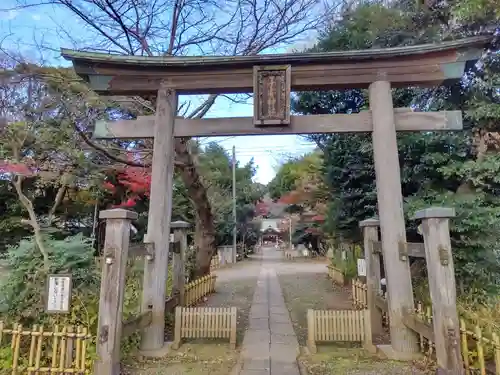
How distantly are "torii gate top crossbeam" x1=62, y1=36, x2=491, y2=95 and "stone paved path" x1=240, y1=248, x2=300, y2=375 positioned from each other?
377cm

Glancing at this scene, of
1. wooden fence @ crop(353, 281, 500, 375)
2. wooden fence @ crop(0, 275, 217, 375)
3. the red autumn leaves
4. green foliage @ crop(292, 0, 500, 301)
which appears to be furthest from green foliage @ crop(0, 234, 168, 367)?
the red autumn leaves

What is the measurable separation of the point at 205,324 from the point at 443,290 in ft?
10.7

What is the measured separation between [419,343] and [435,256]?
175 centimetres

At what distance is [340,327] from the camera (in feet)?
16.7

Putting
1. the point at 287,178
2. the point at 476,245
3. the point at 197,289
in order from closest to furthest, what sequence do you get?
1. the point at 476,245
2. the point at 197,289
3. the point at 287,178

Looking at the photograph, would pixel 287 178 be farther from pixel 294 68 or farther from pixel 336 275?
pixel 294 68

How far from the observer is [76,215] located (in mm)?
18516

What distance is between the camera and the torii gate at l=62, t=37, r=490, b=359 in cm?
513

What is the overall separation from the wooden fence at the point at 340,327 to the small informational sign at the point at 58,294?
307 cm

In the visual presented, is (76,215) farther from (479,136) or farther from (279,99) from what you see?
(479,136)

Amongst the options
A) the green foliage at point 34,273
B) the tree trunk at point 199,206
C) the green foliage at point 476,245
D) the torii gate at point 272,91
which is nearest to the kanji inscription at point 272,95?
the torii gate at point 272,91

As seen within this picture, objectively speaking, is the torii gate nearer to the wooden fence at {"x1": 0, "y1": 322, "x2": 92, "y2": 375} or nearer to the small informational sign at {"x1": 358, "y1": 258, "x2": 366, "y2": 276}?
the wooden fence at {"x1": 0, "y1": 322, "x2": 92, "y2": 375}

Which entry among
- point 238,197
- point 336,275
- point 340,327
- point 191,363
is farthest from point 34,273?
point 238,197

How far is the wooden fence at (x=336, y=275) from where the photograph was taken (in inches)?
490
